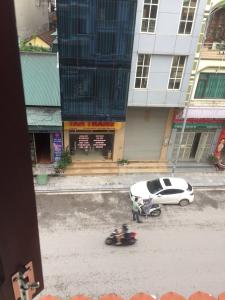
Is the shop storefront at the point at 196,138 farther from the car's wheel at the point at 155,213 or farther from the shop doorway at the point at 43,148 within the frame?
the shop doorway at the point at 43,148

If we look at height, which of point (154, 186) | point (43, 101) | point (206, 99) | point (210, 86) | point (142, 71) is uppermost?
point (142, 71)

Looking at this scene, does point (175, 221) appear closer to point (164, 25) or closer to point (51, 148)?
point (51, 148)

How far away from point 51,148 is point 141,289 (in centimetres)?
1061

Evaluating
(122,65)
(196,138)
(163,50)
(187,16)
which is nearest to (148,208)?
(196,138)

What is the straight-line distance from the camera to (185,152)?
22078mm

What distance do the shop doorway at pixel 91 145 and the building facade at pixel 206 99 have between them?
4552mm

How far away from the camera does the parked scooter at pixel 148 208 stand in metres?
16.6

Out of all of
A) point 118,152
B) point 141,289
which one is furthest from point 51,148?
point 141,289

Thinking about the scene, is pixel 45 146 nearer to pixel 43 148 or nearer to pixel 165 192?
pixel 43 148

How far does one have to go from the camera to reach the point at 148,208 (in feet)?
54.5

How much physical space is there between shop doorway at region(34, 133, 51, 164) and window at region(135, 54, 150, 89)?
709 cm

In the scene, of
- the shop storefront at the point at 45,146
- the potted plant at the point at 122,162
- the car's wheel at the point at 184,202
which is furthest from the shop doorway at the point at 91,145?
the car's wheel at the point at 184,202

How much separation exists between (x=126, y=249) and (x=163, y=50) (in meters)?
11.1

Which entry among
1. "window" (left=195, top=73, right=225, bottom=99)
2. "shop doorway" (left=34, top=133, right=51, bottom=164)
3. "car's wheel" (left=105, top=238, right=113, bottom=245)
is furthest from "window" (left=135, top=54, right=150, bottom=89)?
"car's wheel" (left=105, top=238, right=113, bottom=245)
